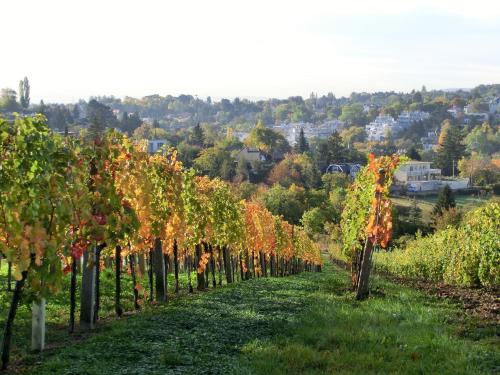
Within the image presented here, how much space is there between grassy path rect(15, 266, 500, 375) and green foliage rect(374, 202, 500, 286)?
25.5 feet

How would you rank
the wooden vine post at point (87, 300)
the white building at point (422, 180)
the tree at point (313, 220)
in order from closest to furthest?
the wooden vine post at point (87, 300) < the tree at point (313, 220) < the white building at point (422, 180)

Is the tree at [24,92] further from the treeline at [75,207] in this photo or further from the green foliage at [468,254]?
the treeline at [75,207]

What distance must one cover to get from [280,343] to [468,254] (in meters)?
17.7

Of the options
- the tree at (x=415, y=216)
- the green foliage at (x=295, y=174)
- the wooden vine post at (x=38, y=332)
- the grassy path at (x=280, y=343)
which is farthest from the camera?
the green foliage at (x=295, y=174)

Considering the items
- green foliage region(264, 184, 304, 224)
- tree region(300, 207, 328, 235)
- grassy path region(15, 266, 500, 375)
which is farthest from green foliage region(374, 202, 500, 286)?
green foliage region(264, 184, 304, 224)

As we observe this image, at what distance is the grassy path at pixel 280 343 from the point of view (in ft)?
32.2

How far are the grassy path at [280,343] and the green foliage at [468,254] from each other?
306 inches

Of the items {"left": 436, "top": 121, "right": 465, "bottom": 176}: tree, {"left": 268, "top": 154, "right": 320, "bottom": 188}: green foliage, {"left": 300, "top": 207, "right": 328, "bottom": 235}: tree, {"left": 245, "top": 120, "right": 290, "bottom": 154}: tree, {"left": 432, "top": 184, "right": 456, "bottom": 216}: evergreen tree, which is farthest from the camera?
{"left": 245, "top": 120, "right": 290, "bottom": 154}: tree

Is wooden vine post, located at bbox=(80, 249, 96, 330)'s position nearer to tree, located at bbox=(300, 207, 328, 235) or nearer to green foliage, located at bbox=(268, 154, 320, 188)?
tree, located at bbox=(300, 207, 328, 235)

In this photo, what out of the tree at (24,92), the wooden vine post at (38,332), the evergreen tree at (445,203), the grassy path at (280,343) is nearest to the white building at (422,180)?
the evergreen tree at (445,203)

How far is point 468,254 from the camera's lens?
2678 cm

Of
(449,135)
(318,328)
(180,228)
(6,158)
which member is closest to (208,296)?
(180,228)

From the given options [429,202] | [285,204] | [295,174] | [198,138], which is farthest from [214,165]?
[429,202]

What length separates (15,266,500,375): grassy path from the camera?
386 inches
